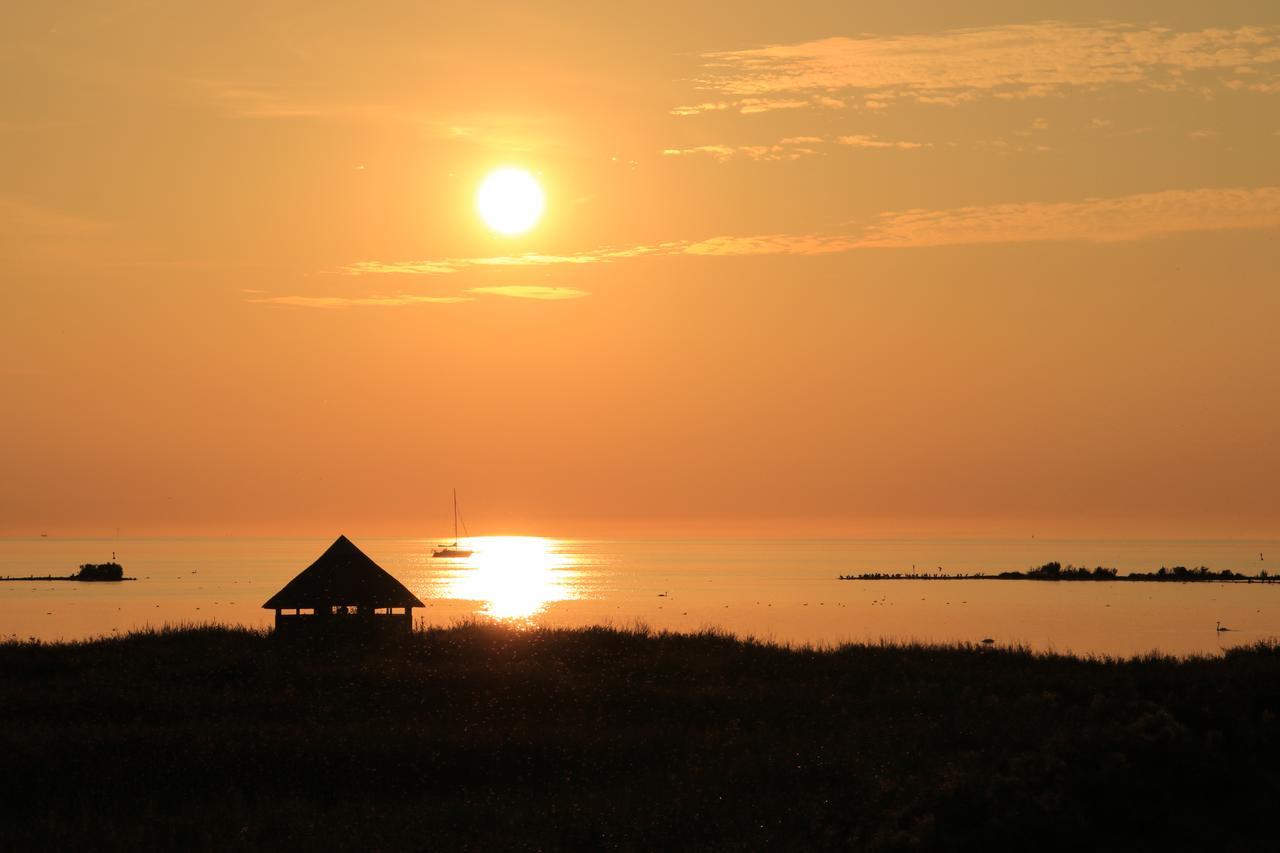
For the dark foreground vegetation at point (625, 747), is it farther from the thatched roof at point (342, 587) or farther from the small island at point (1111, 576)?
the small island at point (1111, 576)

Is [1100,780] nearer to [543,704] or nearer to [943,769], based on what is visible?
[943,769]

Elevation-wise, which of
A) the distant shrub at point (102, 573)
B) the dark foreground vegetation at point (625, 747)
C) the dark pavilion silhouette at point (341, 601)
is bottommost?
the dark foreground vegetation at point (625, 747)

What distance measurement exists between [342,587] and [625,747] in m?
20.1

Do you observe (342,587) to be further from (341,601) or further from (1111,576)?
(1111,576)

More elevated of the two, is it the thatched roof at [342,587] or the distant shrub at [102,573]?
the distant shrub at [102,573]

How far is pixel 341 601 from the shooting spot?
149 ft

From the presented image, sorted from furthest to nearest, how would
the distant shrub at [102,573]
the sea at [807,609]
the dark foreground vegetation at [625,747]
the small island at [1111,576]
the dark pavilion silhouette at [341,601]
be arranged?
the distant shrub at [102,573], the small island at [1111,576], the sea at [807,609], the dark pavilion silhouette at [341,601], the dark foreground vegetation at [625,747]

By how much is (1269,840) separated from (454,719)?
63.8 feet

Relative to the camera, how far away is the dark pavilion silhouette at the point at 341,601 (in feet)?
149

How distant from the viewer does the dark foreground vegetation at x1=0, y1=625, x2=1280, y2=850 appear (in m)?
19.0

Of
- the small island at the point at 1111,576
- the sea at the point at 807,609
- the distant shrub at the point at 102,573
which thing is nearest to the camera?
the sea at the point at 807,609

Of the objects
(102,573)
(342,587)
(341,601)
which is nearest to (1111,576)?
(102,573)

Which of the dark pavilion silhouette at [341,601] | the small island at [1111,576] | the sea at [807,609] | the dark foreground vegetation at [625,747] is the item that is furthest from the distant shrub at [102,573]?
the dark pavilion silhouette at [341,601]

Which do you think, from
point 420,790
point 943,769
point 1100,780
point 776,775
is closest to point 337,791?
point 420,790
